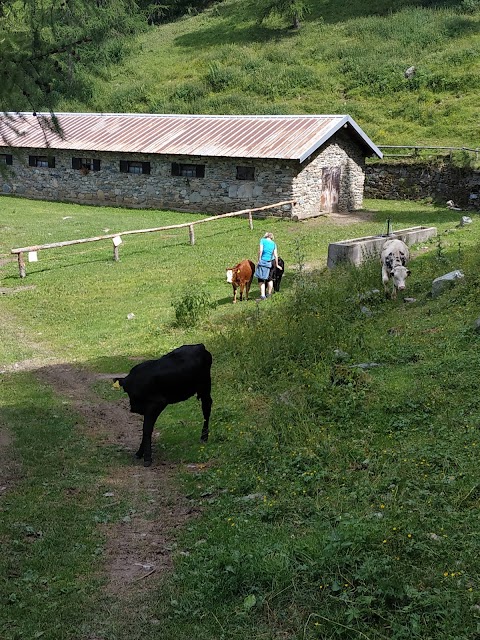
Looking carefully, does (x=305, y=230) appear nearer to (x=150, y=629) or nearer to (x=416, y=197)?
(x=416, y=197)

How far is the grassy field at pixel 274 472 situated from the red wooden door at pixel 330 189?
1386 cm

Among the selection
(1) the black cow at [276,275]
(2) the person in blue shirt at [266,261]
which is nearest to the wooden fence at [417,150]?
(1) the black cow at [276,275]

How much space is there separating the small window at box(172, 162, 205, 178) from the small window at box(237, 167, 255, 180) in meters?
1.79

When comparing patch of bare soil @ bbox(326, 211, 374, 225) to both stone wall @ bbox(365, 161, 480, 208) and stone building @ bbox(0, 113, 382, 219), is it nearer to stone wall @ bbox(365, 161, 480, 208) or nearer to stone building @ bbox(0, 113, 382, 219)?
stone building @ bbox(0, 113, 382, 219)

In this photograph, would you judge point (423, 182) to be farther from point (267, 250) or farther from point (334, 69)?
point (334, 69)

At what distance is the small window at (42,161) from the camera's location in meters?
36.2

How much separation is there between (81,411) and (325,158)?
21701 mm

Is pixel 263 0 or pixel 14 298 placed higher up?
pixel 263 0

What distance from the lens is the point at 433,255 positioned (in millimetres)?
19641

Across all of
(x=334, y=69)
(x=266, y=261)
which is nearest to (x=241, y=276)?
(x=266, y=261)

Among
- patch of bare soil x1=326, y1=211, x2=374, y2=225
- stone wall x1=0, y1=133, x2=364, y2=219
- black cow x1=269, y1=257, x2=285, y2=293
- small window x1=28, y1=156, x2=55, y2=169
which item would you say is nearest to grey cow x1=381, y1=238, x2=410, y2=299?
black cow x1=269, y1=257, x2=285, y2=293

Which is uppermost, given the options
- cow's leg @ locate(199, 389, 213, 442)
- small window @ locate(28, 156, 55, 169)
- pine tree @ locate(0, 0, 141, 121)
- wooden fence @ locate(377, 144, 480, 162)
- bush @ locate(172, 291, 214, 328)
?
pine tree @ locate(0, 0, 141, 121)

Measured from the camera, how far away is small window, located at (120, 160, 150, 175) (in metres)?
33.1

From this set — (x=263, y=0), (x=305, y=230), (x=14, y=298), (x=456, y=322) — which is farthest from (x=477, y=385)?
(x=263, y=0)
